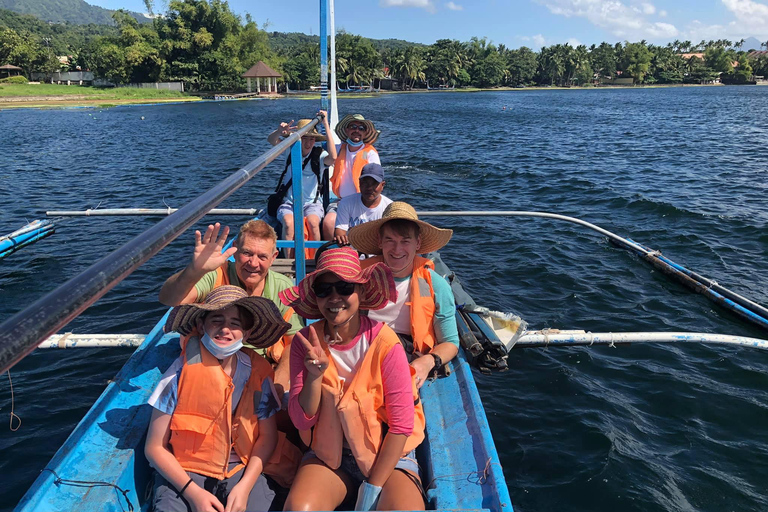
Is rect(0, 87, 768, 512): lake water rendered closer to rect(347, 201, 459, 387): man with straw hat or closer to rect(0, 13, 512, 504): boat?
rect(0, 13, 512, 504): boat

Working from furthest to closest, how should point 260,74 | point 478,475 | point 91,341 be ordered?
point 260,74
point 91,341
point 478,475

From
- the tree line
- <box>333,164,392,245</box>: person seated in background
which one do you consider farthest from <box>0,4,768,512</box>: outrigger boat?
the tree line

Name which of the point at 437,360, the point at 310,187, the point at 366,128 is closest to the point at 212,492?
the point at 437,360

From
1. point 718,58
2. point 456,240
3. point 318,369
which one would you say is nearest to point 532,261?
point 456,240

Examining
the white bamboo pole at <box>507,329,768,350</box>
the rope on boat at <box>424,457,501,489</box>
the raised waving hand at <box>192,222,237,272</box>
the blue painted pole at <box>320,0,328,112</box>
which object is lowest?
the white bamboo pole at <box>507,329,768,350</box>

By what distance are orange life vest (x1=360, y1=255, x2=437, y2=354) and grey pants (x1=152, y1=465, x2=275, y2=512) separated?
4.87ft

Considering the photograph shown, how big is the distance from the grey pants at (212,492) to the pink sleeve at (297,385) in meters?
0.48

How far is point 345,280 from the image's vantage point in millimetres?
2580

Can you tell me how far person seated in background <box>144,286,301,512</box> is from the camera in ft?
8.91

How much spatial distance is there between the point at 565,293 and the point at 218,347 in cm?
760

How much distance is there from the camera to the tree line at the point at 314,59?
81250mm

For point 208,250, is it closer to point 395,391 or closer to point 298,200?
point 395,391

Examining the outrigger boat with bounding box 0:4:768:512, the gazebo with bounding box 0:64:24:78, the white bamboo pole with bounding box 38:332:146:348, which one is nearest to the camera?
the outrigger boat with bounding box 0:4:768:512

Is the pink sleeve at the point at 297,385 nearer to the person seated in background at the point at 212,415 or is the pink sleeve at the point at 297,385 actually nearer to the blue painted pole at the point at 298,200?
the person seated in background at the point at 212,415
